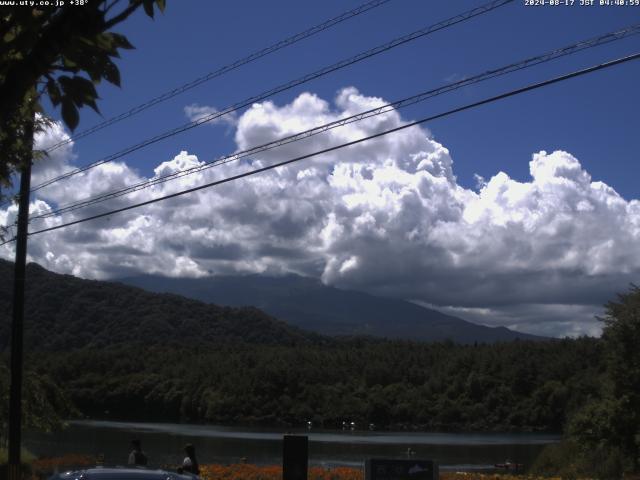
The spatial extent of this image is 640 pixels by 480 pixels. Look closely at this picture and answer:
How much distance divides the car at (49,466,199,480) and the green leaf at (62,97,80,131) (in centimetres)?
464

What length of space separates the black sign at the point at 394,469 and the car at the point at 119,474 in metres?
4.16

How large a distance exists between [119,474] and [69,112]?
478 centimetres

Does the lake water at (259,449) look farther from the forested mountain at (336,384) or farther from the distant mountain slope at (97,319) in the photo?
the distant mountain slope at (97,319)

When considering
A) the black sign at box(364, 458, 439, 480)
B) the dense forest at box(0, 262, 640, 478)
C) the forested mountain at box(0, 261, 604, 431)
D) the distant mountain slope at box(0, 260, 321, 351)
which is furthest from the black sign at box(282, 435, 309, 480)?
the distant mountain slope at box(0, 260, 321, 351)

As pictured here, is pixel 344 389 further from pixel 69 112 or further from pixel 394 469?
pixel 69 112

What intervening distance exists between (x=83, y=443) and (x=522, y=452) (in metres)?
26.4

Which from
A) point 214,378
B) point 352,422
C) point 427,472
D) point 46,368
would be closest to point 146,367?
point 214,378

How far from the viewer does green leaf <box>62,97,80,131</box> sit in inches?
183

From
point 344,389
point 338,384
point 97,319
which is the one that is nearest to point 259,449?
point 344,389

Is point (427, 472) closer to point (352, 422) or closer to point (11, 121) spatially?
point (11, 121)

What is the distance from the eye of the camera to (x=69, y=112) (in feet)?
15.3

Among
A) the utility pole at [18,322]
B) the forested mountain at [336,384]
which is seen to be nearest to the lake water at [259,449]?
the utility pole at [18,322]

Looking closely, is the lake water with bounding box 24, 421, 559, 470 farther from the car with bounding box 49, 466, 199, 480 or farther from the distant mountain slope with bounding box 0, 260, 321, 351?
the distant mountain slope with bounding box 0, 260, 321, 351

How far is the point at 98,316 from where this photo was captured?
181875 millimetres
